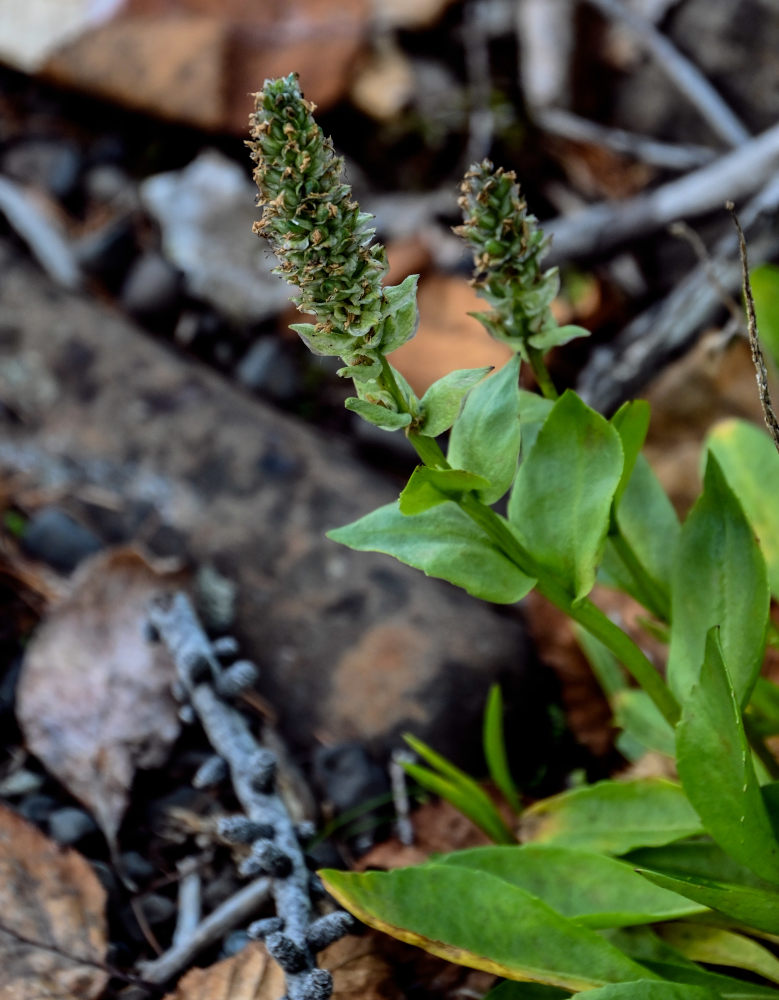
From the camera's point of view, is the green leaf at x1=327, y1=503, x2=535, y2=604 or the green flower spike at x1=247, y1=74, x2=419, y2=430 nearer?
the green flower spike at x1=247, y1=74, x2=419, y2=430

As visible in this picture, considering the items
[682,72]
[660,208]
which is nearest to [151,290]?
[660,208]

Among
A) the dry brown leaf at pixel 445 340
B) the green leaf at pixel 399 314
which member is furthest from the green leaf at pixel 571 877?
the dry brown leaf at pixel 445 340

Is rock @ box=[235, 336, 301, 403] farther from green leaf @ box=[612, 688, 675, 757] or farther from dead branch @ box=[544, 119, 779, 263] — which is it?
green leaf @ box=[612, 688, 675, 757]

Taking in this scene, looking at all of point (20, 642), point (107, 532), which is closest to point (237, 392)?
point (107, 532)

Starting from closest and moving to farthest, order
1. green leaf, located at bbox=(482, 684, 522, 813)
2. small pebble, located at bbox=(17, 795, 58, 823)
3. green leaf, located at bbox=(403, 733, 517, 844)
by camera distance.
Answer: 1. green leaf, located at bbox=(403, 733, 517, 844)
2. green leaf, located at bbox=(482, 684, 522, 813)
3. small pebble, located at bbox=(17, 795, 58, 823)

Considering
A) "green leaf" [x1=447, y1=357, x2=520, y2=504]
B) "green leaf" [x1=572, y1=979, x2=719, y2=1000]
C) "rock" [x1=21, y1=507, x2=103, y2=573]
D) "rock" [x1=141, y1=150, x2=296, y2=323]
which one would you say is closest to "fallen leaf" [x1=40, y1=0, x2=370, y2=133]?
"rock" [x1=141, y1=150, x2=296, y2=323]

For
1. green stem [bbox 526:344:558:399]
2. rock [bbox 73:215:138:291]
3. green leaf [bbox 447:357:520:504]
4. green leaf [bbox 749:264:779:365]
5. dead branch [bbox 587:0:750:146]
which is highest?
dead branch [bbox 587:0:750:146]

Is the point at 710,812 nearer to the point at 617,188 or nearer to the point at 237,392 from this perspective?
the point at 237,392

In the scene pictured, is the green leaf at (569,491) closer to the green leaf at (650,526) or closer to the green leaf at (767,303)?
the green leaf at (650,526)
